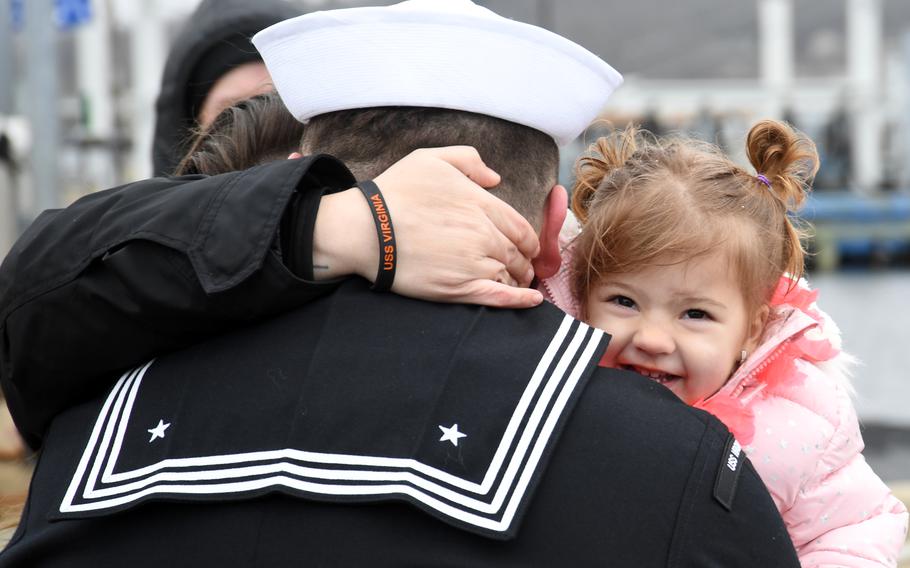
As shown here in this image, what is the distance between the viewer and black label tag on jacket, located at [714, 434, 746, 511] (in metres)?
1.31

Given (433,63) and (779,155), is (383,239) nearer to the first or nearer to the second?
(433,63)

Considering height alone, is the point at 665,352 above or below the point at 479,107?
below

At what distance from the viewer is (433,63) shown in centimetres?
152

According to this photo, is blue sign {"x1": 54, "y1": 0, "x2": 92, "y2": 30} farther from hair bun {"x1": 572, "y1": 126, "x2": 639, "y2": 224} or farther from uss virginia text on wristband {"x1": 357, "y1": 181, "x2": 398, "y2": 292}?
uss virginia text on wristband {"x1": 357, "y1": 181, "x2": 398, "y2": 292}

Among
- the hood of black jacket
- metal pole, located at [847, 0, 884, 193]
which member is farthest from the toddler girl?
metal pole, located at [847, 0, 884, 193]

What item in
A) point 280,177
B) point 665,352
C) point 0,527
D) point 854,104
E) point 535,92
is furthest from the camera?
point 854,104

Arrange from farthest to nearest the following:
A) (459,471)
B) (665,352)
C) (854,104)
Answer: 1. (854,104)
2. (665,352)
3. (459,471)

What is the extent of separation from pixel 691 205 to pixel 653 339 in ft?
0.95

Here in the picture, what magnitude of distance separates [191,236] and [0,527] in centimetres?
68

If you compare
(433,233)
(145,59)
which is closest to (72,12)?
(433,233)

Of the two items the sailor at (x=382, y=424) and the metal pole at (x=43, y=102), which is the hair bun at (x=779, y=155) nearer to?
the sailor at (x=382, y=424)

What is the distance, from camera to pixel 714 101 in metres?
33.5

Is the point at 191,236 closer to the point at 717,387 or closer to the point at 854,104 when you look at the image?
the point at 717,387

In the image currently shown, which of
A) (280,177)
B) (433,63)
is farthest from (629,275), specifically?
(280,177)
